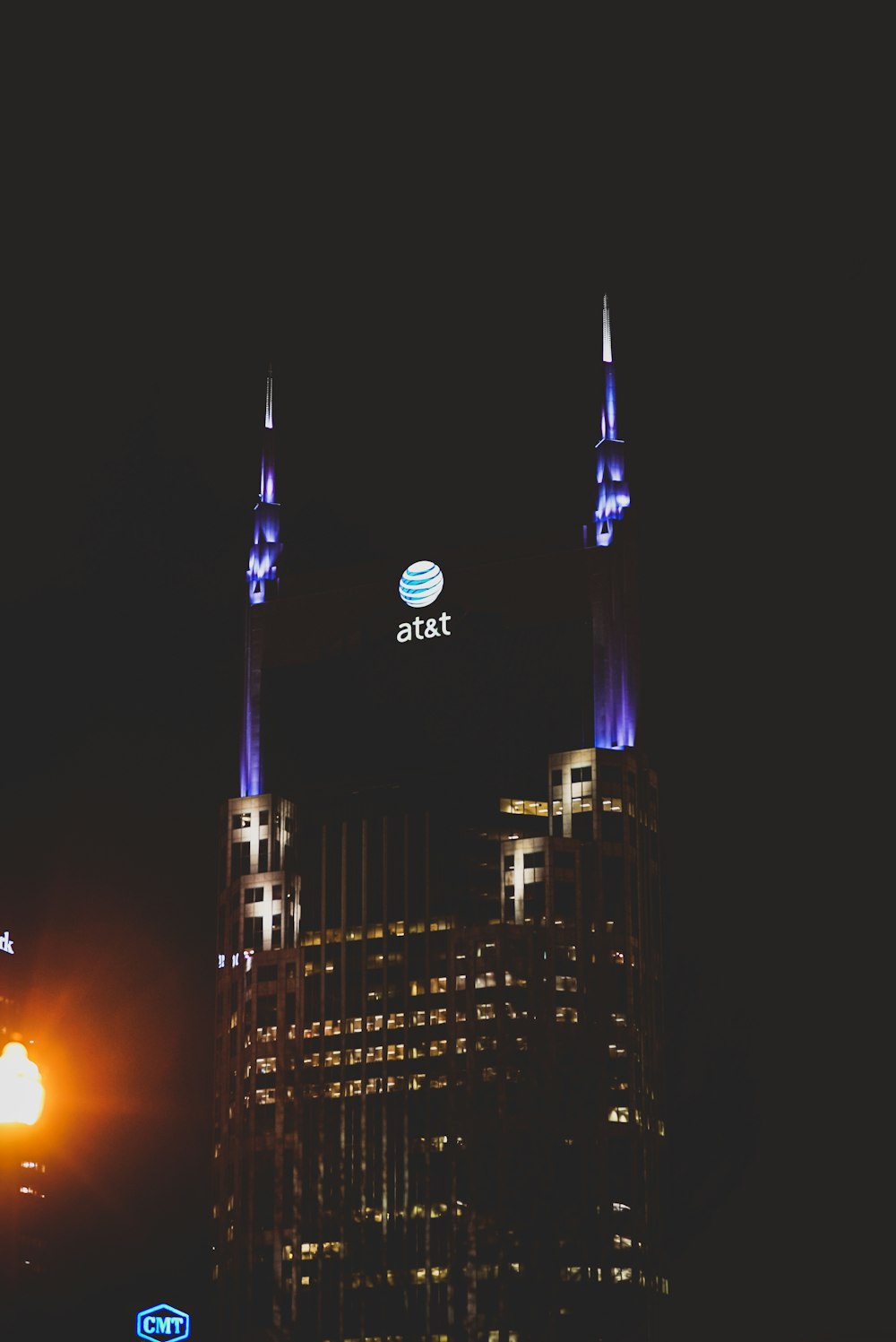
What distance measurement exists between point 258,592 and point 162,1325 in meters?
111

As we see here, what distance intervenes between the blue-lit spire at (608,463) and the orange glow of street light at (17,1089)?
14576cm

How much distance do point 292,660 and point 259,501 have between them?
16777 mm

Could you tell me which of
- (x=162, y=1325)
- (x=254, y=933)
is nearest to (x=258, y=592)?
(x=254, y=933)

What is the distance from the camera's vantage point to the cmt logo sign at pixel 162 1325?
67.8m

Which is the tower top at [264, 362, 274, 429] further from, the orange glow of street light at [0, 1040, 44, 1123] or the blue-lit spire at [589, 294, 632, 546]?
the orange glow of street light at [0, 1040, 44, 1123]

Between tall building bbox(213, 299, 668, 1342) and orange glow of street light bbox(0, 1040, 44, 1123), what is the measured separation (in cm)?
11986

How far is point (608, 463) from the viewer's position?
539 feet

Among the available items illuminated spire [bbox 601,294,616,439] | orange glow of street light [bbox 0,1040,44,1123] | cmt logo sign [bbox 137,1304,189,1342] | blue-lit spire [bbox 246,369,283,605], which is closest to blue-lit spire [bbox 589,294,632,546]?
illuminated spire [bbox 601,294,616,439]

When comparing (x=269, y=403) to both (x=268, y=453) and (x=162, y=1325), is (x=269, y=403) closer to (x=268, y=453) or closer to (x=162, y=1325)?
(x=268, y=453)

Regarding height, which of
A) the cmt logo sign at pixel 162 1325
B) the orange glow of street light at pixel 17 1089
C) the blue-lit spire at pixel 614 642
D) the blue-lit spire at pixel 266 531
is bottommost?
the cmt logo sign at pixel 162 1325

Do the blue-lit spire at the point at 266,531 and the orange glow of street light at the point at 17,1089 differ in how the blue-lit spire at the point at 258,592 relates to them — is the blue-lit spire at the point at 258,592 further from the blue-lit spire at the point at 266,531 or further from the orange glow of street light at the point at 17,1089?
the orange glow of street light at the point at 17,1089

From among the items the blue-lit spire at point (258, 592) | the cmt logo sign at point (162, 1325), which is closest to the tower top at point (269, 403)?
the blue-lit spire at point (258, 592)

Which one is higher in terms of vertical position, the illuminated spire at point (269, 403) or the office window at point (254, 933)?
the illuminated spire at point (269, 403)

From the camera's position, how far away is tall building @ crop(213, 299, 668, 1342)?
14562 cm
